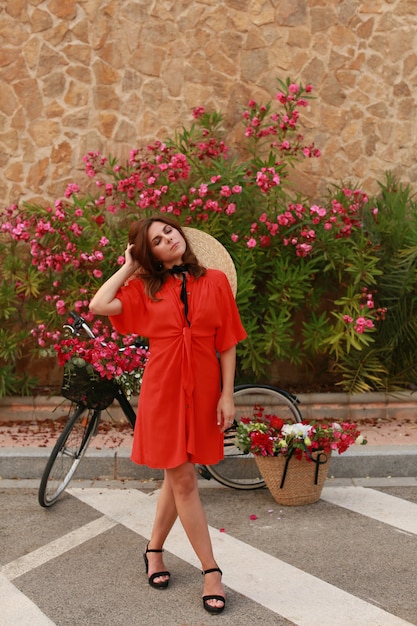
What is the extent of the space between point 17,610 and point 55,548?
72cm

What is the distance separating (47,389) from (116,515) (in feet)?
9.01

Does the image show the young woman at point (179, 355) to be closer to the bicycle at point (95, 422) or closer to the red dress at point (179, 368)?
the red dress at point (179, 368)

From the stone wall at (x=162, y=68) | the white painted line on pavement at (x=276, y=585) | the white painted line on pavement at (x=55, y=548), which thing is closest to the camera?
the white painted line on pavement at (x=276, y=585)

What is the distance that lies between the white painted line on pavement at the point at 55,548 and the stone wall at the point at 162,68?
3.77 metres

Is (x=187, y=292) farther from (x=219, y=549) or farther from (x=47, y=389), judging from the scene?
(x=47, y=389)

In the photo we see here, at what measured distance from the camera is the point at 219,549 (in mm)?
4371

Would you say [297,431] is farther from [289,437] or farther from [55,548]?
[55,548]

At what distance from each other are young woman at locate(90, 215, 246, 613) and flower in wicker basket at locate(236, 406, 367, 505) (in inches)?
48.1

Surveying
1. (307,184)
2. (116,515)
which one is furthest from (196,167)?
(116,515)

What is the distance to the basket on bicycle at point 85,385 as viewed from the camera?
4.82m

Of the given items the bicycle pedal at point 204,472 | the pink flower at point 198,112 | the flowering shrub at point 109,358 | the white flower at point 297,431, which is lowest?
the bicycle pedal at point 204,472

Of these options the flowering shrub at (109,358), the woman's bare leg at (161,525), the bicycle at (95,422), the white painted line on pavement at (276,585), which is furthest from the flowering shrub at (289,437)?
the woman's bare leg at (161,525)

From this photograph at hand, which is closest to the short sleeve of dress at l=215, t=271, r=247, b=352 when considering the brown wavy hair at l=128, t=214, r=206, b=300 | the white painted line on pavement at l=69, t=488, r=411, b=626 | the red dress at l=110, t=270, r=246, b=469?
the red dress at l=110, t=270, r=246, b=469

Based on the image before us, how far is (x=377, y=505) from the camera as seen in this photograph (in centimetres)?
504
